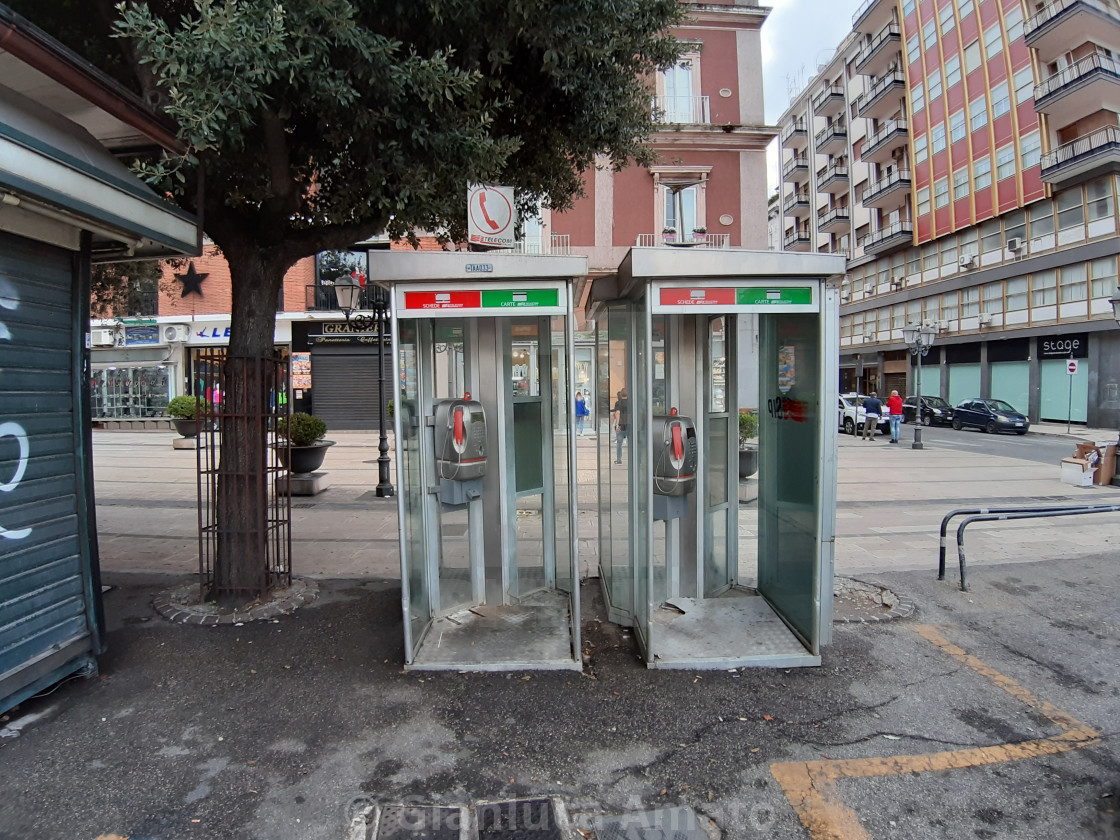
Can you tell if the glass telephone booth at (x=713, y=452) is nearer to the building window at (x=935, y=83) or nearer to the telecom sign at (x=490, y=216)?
the telecom sign at (x=490, y=216)

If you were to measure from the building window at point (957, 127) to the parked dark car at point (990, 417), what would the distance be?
1397 centimetres

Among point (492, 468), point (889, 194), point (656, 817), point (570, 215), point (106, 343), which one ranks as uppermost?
point (889, 194)

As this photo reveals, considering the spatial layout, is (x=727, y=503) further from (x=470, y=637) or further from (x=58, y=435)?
(x=58, y=435)

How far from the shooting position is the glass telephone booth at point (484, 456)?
12.5 feet

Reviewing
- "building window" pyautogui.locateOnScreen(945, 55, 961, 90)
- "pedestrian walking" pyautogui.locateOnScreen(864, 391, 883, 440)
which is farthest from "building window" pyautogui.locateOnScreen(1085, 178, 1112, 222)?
"pedestrian walking" pyautogui.locateOnScreen(864, 391, 883, 440)

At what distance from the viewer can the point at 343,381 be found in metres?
21.7

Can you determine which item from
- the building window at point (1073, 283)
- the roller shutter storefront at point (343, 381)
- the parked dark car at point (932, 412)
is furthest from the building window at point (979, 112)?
the roller shutter storefront at point (343, 381)

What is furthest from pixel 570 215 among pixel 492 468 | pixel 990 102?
pixel 990 102

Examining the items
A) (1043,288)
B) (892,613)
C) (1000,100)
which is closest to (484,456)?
(892,613)

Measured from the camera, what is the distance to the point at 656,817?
2.68 m

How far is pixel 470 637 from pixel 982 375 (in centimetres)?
A: 3281

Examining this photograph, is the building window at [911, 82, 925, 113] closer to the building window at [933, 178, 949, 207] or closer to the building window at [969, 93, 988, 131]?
the building window at [969, 93, 988, 131]

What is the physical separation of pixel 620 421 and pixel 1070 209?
28913 mm

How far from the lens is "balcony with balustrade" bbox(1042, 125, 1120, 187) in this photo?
2264 centimetres
